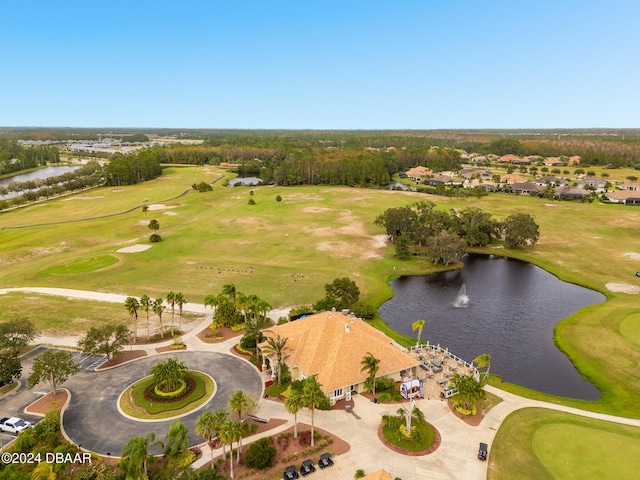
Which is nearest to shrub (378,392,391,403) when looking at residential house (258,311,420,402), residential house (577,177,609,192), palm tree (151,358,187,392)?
residential house (258,311,420,402)

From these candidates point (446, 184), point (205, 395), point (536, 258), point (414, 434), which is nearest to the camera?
point (414, 434)

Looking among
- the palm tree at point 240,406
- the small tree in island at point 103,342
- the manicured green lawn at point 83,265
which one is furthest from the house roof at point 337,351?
the manicured green lawn at point 83,265

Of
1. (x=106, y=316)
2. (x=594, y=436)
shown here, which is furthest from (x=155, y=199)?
(x=594, y=436)

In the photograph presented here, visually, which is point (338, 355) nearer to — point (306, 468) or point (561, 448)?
point (306, 468)

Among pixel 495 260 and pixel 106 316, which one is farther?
pixel 495 260

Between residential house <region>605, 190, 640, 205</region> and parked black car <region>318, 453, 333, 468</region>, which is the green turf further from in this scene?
residential house <region>605, 190, 640, 205</region>

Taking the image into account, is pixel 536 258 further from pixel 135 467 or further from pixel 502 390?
pixel 135 467
